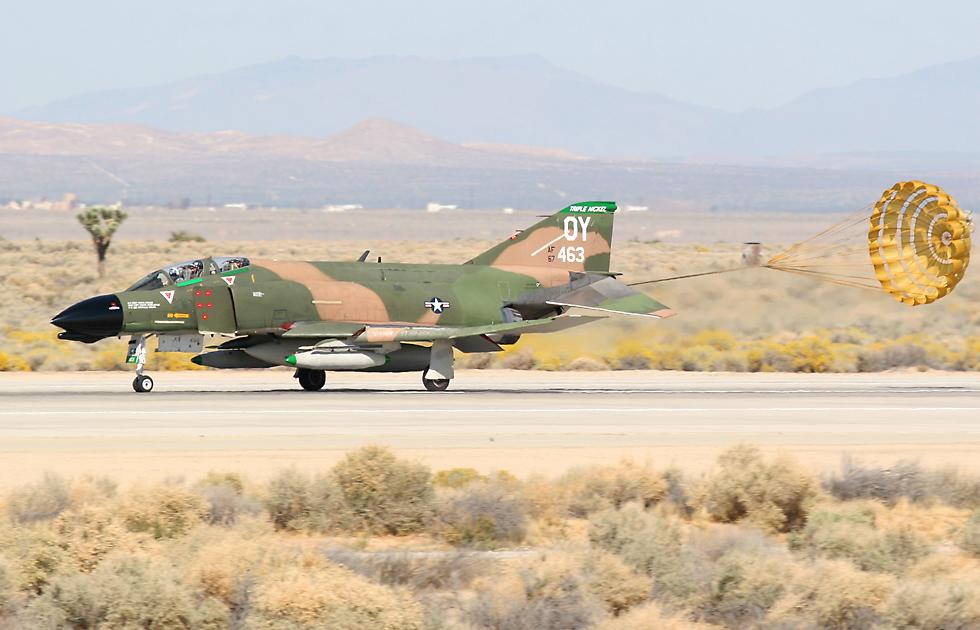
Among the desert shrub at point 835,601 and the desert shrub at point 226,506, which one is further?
the desert shrub at point 226,506

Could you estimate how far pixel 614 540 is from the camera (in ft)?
37.9

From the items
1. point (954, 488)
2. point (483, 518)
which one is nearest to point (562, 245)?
point (954, 488)

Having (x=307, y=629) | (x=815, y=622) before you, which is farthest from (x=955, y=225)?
(x=307, y=629)

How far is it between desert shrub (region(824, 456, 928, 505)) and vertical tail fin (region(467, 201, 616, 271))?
15.5 metres

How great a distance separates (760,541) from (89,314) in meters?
16.7

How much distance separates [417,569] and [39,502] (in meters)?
3.87

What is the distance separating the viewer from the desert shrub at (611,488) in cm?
1412

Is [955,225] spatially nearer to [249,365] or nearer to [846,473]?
[846,473]

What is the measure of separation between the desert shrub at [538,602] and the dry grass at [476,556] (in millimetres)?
15

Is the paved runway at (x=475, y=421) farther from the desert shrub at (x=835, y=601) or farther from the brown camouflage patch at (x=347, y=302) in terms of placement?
the desert shrub at (x=835, y=601)

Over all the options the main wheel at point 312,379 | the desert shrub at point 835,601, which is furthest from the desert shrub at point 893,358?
the desert shrub at point 835,601

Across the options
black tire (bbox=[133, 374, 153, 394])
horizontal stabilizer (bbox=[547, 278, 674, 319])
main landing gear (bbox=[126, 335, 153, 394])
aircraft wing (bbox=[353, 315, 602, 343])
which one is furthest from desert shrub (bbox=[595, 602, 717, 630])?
horizontal stabilizer (bbox=[547, 278, 674, 319])

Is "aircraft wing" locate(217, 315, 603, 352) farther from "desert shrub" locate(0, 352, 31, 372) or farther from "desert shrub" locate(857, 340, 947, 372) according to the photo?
"desert shrub" locate(857, 340, 947, 372)

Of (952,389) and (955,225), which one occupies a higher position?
(955,225)
